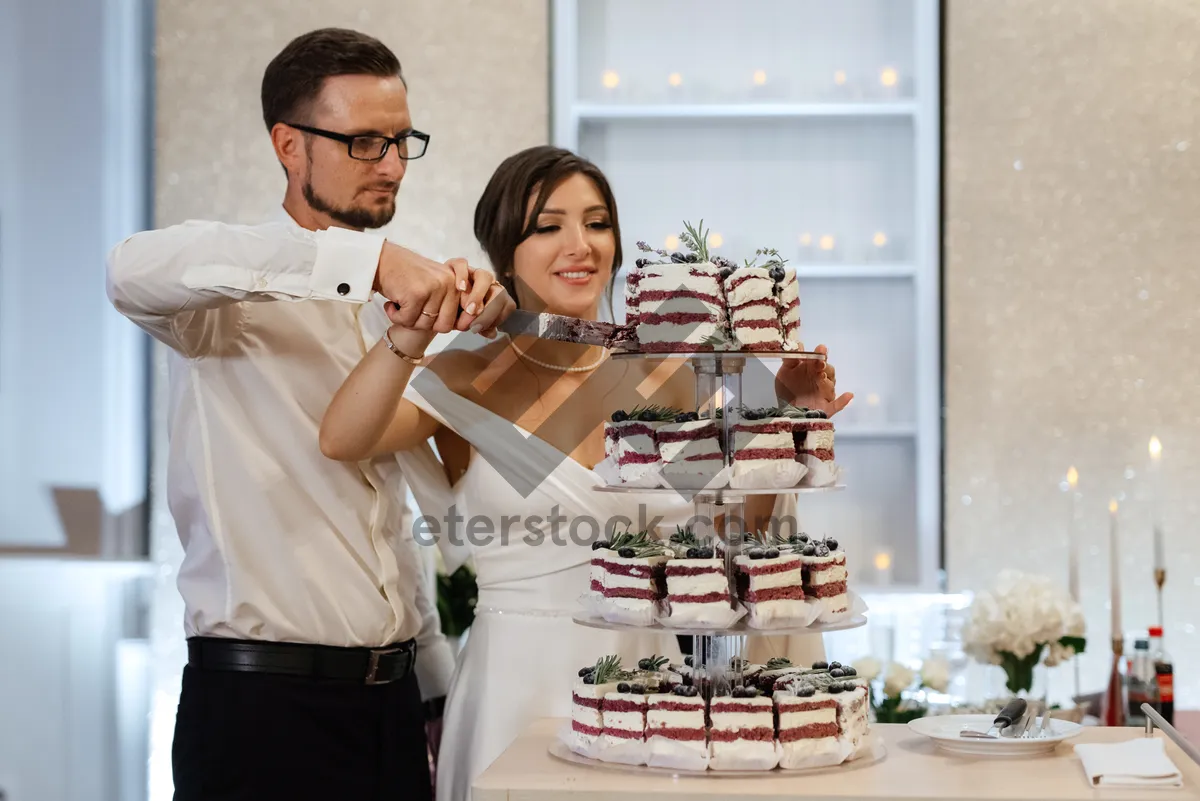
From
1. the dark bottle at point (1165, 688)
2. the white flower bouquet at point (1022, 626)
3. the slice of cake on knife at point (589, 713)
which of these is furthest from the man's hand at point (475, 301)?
the dark bottle at point (1165, 688)

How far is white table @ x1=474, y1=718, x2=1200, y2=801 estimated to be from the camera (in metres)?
1.50

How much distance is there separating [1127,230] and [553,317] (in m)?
2.28

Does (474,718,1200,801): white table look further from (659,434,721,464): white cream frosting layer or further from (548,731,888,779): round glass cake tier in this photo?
(659,434,721,464): white cream frosting layer

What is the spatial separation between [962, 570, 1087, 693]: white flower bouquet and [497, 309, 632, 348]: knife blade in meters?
1.41

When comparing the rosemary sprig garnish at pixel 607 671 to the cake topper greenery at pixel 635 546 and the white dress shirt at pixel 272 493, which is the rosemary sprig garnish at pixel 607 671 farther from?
the white dress shirt at pixel 272 493

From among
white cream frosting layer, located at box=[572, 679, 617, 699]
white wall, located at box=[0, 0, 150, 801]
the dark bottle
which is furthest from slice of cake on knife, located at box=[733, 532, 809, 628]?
white wall, located at box=[0, 0, 150, 801]

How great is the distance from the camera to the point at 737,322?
1744 millimetres

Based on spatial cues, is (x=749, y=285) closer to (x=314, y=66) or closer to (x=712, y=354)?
(x=712, y=354)

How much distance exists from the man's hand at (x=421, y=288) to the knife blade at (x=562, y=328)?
0.12m

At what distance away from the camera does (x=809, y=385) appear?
80.8 inches

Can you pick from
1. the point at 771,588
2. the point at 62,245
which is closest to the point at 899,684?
the point at 771,588

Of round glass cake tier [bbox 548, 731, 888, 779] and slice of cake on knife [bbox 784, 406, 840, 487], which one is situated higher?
slice of cake on knife [bbox 784, 406, 840, 487]

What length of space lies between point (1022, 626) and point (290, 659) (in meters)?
1.64

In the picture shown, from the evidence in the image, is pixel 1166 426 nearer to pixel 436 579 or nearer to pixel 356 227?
pixel 436 579
